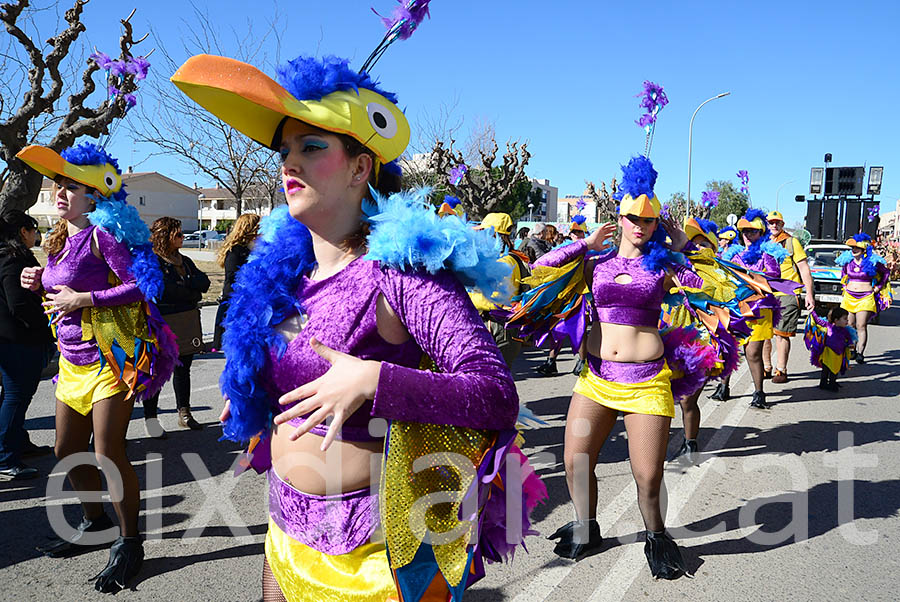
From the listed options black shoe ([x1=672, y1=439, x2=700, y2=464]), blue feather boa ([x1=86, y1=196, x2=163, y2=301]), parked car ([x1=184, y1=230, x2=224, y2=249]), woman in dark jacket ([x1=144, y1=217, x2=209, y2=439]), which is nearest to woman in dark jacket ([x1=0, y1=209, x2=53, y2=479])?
woman in dark jacket ([x1=144, y1=217, x2=209, y2=439])

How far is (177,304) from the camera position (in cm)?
602

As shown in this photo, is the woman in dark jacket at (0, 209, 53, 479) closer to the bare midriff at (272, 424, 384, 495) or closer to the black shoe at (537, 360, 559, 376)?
the bare midriff at (272, 424, 384, 495)

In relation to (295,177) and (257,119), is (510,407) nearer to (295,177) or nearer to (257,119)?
(295,177)

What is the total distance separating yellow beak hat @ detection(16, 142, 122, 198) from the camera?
10.9 ft

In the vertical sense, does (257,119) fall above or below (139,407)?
above

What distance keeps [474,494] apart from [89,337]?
280 cm

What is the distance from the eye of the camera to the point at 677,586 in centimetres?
338

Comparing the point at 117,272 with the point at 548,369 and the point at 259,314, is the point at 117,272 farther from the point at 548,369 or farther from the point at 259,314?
the point at 548,369

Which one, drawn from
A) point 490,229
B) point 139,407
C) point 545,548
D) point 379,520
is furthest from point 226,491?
point 490,229

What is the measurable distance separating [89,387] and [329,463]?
230 centimetres

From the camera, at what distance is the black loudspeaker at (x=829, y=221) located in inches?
849

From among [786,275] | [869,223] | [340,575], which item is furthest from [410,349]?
[869,223]

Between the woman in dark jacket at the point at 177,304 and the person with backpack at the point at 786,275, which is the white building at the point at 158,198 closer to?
the woman in dark jacket at the point at 177,304

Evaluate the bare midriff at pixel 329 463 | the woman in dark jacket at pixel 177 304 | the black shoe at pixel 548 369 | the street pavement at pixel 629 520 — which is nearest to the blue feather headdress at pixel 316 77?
the bare midriff at pixel 329 463
